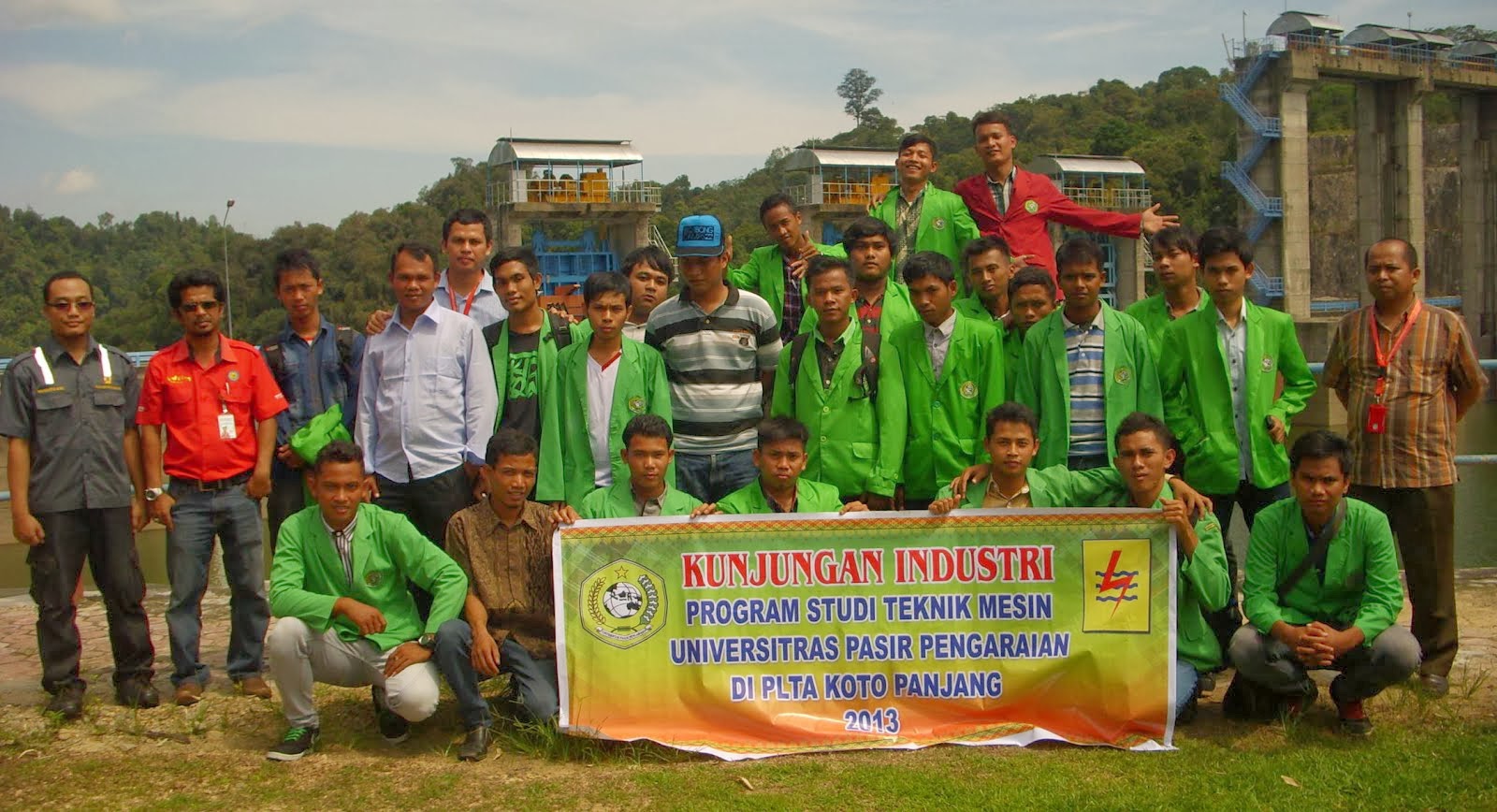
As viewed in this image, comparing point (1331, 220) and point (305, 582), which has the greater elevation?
point (1331, 220)

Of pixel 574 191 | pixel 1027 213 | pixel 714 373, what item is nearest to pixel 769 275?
pixel 714 373

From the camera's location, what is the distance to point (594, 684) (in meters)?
4.96

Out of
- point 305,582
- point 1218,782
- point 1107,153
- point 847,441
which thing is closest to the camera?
point 1218,782

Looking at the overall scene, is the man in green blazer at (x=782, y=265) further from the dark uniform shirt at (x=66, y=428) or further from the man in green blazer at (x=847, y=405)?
the dark uniform shirt at (x=66, y=428)

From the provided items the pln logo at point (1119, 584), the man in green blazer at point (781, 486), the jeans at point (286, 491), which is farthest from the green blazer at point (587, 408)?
the pln logo at point (1119, 584)

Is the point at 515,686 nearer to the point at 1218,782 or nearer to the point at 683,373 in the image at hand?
the point at 683,373

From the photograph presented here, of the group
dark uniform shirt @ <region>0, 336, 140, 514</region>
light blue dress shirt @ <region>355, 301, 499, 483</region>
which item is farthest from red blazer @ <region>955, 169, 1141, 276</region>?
dark uniform shirt @ <region>0, 336, 140, 514</region>

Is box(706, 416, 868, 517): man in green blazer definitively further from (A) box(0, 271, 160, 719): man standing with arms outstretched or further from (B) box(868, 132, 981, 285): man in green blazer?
(A) box(0, 271, 160, 719): man standing with arms outstretched

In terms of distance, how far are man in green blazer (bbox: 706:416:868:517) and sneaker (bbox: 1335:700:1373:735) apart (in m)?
2.02

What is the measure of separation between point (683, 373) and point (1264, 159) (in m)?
35.4

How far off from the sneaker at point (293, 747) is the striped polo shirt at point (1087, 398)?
341 cm

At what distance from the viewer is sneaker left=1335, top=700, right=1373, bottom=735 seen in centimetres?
480

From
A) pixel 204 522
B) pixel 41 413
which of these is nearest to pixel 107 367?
pixel 41 413

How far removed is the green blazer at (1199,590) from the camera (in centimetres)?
488
